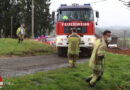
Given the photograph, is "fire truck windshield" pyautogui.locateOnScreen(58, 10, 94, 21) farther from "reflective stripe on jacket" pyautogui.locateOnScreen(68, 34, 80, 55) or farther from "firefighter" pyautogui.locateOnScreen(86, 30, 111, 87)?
"firefighter" pyautogui.locateOnScreen(86, 30, 111, 87)

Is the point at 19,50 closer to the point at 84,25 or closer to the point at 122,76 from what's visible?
the point at 84,25

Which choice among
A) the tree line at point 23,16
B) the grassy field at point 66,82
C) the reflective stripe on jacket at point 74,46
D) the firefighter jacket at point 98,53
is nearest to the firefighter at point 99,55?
the firefighter jacket at point 98,53

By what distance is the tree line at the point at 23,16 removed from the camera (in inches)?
2078

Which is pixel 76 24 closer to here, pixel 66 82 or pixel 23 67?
pixel 23 67

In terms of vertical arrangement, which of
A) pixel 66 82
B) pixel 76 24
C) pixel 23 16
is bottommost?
pixel 66 82

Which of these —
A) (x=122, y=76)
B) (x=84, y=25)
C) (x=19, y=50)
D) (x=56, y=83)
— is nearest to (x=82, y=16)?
(x=84, y=25)

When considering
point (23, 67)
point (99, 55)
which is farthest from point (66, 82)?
point (23, 67)

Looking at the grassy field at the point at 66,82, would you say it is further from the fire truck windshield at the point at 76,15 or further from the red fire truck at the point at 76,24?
the fire truck windshield at the point at 76,15

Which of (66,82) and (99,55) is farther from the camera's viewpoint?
(66,82)

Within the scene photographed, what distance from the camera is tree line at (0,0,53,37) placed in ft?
173

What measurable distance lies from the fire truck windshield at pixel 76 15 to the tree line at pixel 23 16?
38542 millimetres

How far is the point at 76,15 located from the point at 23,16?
132 ft

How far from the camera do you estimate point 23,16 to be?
53.5 m

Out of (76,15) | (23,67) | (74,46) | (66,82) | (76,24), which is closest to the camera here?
(66,82)
